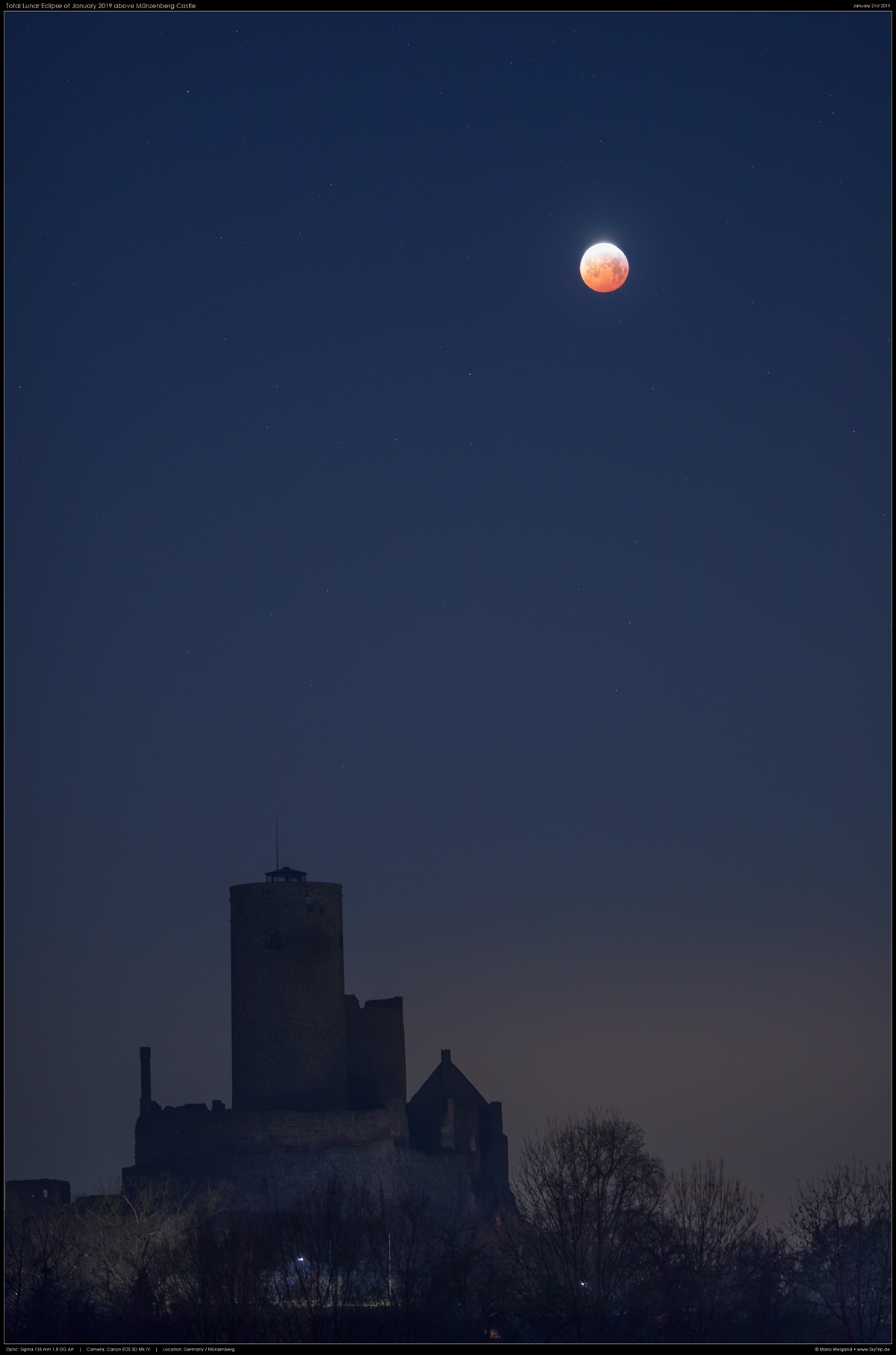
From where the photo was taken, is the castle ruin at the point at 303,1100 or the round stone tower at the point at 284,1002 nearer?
the castle ruin at the point at 303,1100

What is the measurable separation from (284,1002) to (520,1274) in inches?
948

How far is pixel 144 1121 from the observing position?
7694 cm

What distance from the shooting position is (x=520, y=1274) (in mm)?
56625

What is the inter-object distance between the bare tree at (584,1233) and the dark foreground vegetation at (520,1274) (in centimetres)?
7

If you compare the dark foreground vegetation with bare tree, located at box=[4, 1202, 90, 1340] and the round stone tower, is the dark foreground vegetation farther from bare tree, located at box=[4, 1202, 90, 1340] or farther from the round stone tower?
the round stone tower

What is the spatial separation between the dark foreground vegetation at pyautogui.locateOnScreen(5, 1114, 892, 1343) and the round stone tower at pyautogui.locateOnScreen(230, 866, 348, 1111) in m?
12.6

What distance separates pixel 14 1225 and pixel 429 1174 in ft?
60.4

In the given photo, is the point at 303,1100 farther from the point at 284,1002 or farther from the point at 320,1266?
the point at 320,1266

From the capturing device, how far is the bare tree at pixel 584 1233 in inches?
2121

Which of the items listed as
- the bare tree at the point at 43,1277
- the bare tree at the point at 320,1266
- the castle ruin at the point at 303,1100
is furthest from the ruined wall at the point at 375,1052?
the bare tree at the point at 43,1277

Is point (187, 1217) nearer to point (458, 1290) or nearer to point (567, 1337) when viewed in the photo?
point (458, 1290)

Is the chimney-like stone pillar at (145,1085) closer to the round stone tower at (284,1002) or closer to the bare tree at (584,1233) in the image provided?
the round stone tower at (284,1002)

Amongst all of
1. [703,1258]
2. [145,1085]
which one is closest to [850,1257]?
[703,1258]

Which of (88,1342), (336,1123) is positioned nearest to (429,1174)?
(336,1123)
